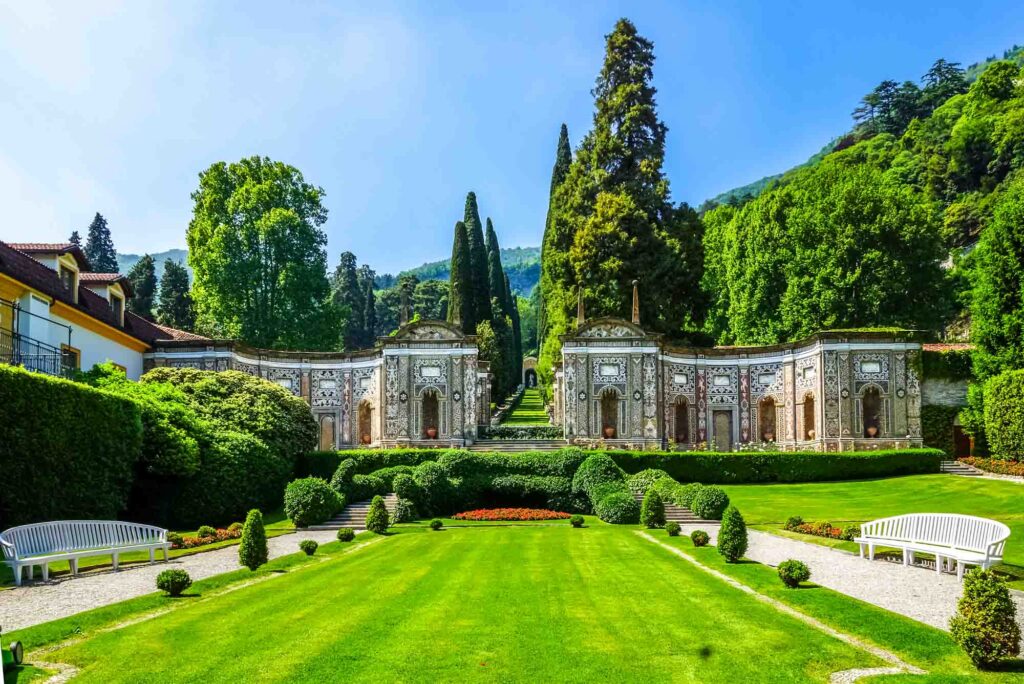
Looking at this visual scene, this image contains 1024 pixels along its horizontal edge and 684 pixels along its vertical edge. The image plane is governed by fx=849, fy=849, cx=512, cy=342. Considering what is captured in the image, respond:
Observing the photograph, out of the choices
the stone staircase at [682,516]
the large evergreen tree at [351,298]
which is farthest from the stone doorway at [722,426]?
the large evergreen tree at [351,298]

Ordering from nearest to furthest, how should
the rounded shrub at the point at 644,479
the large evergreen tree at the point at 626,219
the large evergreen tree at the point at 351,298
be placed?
the rounded shrub at the point at 644,479, the large evergreen tree at the point at 626,219, the large evergreen tree at the point at 351,298

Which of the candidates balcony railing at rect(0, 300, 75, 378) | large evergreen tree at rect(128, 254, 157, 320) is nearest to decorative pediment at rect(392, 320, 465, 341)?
balcony railing at rect(0, 300, 75, 378)

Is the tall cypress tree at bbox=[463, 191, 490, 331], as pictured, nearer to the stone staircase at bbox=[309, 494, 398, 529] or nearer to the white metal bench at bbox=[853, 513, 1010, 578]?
the stone staircase at bbox=[309, 494, 398, 529]

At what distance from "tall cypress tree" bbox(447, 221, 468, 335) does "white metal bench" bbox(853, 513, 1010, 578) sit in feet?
165

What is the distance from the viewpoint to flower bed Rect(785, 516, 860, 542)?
72.1 ft

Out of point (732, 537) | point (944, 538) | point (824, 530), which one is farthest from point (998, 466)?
point (732, 537)

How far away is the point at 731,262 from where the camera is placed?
2483 inches

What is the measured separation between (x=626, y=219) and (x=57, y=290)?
3119cm

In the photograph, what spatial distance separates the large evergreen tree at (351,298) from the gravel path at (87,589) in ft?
274

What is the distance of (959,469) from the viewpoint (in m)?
38.7

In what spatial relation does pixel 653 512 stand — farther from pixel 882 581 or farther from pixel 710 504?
pixel 882 581

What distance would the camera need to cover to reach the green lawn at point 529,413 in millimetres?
62656

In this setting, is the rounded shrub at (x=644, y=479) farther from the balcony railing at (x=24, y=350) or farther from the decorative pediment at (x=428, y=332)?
the balcony railing at (x=24, y=350)

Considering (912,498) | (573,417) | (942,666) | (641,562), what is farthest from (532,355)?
(942,666)
